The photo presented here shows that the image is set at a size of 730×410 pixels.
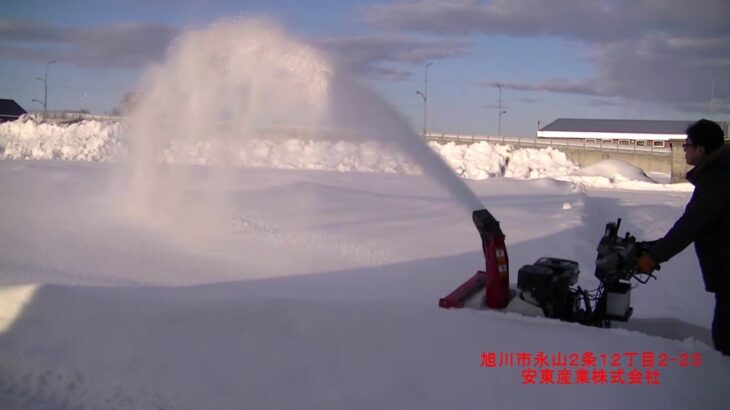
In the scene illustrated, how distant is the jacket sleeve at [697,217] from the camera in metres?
2.90

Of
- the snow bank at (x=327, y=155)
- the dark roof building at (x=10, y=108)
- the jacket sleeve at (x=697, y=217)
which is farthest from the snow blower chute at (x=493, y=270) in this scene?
the dark roof building at (x=10, y=108)

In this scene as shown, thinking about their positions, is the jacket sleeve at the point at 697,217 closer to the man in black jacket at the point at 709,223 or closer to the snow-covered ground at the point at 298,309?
the man in black jacket at the point at 709,223

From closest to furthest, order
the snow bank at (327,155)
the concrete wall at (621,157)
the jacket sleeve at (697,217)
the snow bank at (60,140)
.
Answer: the jacket sleeve at (697,217), the snow bank at (327,155), the snow bank at (60,140), the concrete wall at (621,157)

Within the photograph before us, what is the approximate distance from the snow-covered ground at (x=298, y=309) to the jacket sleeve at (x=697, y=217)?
0.52 metres

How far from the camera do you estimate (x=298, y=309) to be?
363cm

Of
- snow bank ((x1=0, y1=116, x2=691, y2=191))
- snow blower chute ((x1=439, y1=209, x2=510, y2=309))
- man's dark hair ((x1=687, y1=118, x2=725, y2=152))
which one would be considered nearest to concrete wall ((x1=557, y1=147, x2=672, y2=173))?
snow bank ((x1=0, y1=116, x2=691, y2=191))

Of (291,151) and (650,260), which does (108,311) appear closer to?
(650,260)

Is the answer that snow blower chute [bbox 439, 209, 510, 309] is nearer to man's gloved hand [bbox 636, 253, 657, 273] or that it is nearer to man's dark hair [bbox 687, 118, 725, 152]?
man's gloved hand [bbox 636, 253, 657, 273]

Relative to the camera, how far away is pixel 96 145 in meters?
28.8

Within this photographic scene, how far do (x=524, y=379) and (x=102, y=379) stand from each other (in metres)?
2.34

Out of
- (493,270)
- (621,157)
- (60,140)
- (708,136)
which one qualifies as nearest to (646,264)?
(708,136)

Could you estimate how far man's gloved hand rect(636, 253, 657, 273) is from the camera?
3147 millimetres

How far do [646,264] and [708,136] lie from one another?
0.75 metres

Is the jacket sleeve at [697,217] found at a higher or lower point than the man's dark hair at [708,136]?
lower
